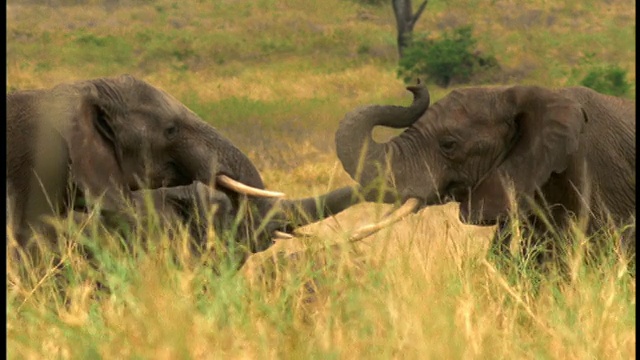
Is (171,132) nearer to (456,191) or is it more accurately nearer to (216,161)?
(216,161)

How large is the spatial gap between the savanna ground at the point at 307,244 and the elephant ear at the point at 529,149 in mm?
176

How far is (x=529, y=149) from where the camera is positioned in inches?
259

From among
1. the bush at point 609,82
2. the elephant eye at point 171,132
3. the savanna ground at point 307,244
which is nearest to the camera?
the savanna ground at point 307,244

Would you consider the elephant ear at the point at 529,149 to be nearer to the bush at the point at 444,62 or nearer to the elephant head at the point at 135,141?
the elephant head at the point at 135,141

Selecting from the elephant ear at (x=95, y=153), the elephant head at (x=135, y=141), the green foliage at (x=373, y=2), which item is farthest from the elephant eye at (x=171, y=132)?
the green foliage at (x=373, y=2)

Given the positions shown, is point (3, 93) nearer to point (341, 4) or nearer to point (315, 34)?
point (315, 34)

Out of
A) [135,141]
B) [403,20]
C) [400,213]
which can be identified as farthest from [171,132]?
[403,20]

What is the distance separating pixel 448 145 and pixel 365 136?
13.8 inches

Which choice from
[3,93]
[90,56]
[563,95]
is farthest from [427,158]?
[90,56]

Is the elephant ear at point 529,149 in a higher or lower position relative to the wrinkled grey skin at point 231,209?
higher

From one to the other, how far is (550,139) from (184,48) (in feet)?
109

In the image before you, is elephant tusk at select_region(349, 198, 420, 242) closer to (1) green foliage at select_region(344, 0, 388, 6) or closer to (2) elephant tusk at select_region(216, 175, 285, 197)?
(2) elephant tusk at select_region(216, 175, 285, 197)

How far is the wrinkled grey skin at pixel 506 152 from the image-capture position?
6.52 meters

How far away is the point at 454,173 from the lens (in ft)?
21.9
